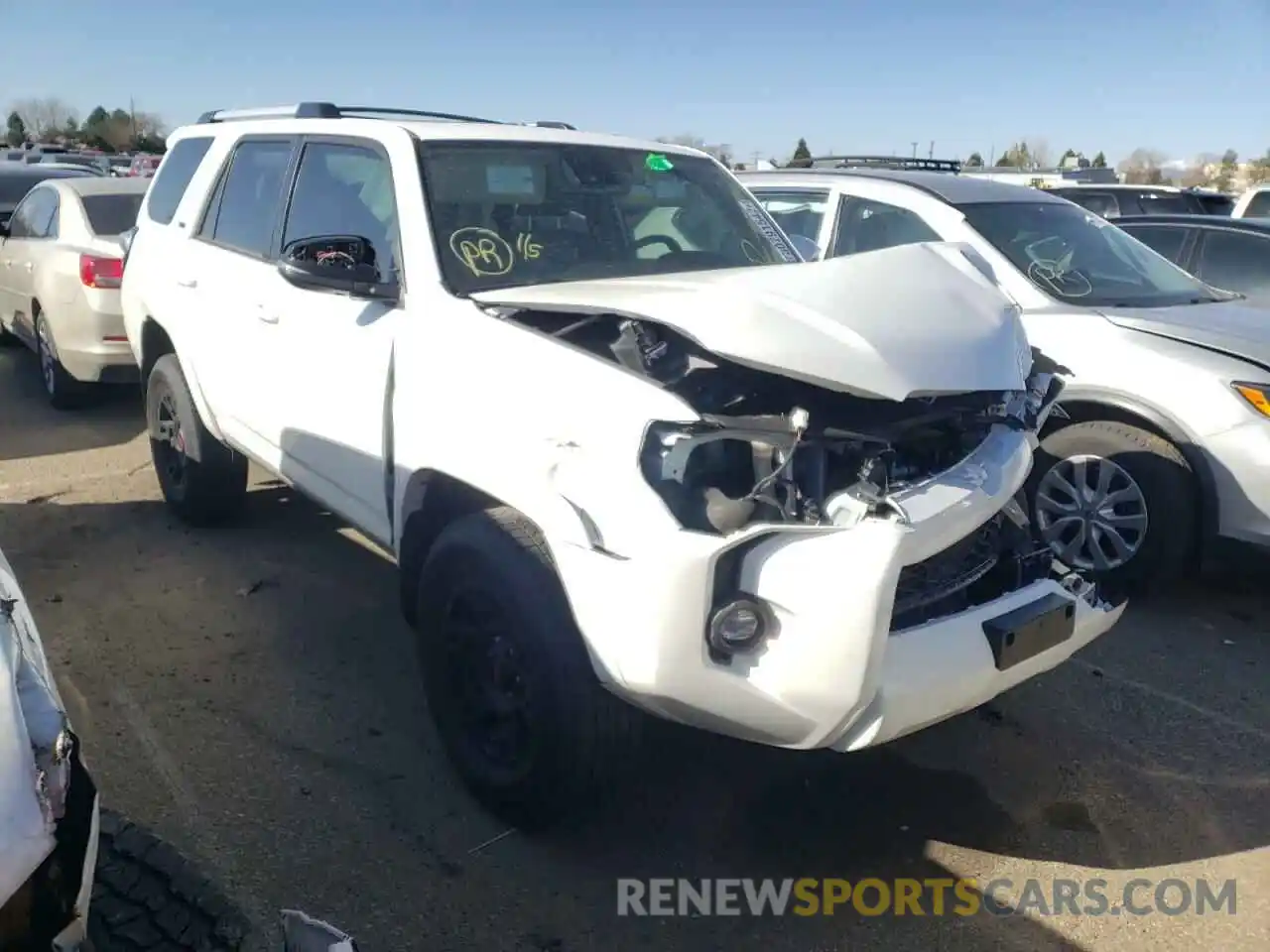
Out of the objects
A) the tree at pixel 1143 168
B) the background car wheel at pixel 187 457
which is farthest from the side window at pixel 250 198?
the tree at pixel 1143 168

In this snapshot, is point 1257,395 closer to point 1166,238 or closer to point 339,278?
point 1166,238

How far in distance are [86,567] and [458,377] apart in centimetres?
284

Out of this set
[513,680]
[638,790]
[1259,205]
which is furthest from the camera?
[1259,205]

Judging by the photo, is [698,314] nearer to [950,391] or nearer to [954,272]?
[950,391]

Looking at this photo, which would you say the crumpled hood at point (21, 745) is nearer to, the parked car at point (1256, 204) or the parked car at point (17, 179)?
the parked car at point (17, 179)

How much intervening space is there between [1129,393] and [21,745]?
4413 millimetres

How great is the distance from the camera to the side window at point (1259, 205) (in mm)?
11258

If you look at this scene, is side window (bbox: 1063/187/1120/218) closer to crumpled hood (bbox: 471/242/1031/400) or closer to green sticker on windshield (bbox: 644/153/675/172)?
green sticker on windshield (bbox: 644/153/675/172)

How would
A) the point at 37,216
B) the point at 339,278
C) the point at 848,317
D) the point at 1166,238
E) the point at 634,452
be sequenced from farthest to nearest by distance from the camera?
1. the point at 37,216
2. the point at 1166,238
3. the point at 339,278
4. the point at 848,317
5. the point at 634,452

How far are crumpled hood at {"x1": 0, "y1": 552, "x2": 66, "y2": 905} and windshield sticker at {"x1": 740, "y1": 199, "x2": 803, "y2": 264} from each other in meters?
3.18

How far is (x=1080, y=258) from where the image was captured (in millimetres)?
5559

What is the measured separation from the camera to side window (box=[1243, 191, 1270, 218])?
36.9ft

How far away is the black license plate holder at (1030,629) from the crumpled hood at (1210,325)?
2.16 metres

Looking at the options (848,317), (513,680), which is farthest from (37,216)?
(848,317)
